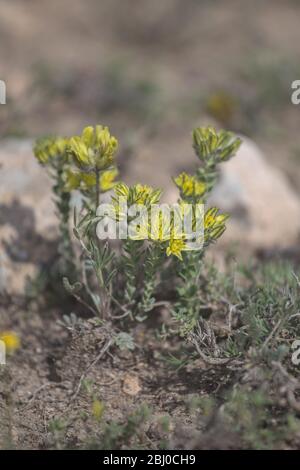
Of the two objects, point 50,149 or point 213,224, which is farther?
point 50,149

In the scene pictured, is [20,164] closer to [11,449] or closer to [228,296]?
[228,296]

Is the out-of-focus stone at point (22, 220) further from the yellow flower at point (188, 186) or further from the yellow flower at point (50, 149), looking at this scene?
the yellow flower at point (188, 186)

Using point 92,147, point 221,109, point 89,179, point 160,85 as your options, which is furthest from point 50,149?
point 160,85

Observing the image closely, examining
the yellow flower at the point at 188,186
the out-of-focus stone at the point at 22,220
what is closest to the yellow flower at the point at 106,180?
the yellow flower at the point at 188,186

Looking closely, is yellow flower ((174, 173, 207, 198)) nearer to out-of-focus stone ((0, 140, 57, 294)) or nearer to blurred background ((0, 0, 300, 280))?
out-of-focus stone ((0, 140, 57, 294))

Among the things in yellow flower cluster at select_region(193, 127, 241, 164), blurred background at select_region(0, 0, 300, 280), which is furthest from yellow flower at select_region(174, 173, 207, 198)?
blurred background at select_region(0, 0, 300, 280)

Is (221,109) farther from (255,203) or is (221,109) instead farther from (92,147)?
(92,147)

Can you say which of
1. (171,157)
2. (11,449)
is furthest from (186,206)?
(171,157)
